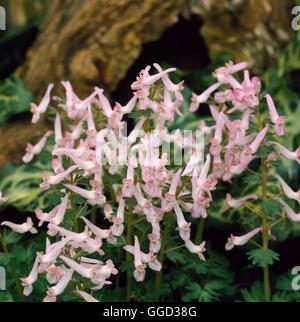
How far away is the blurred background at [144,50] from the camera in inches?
214

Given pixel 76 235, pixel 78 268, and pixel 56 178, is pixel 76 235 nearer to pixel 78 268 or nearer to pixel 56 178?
pixel 78 268

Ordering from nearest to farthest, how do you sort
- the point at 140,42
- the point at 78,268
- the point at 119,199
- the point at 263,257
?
the point at 78,268, the point at 263,257, the point at 119,199, the point at 140,42

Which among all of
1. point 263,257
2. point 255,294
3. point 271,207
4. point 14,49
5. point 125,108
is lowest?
point 255,294

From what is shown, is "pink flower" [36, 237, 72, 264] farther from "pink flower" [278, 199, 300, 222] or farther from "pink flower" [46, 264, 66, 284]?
"pink flower" [278, 199, 300, 222]

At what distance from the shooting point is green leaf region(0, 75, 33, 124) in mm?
5341

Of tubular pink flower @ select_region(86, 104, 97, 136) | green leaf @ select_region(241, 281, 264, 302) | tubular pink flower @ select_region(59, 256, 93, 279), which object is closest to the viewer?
tubular pink flower @ select_region(59, 256, 93, 279)

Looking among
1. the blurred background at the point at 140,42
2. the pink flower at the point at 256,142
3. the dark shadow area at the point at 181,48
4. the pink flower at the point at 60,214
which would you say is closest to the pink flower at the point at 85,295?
the pink flower at the point at 60,214

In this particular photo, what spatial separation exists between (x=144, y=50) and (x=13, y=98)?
1.14 meters

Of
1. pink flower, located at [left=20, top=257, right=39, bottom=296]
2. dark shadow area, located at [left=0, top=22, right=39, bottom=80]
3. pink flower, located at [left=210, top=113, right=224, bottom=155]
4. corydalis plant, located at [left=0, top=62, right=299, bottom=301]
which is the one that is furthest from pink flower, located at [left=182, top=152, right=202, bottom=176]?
dark shadow area, located at [left=0, top=22, right=39, bottom=80]

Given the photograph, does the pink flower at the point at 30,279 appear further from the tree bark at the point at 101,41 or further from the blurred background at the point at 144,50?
the tree bark at the point at 101,41

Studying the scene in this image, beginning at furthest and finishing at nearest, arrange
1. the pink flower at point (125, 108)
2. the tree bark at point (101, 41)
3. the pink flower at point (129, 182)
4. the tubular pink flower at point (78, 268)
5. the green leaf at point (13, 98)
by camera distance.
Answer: the tree bark at point (101, 41)
the green leaf at point (13, 98)
the pink flower at point (125, 108)
the pink flower at point (129, 182)
the tubular pink flower at point (78, 268)

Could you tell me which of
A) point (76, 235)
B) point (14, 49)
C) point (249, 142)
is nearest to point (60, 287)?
point (76, 235)

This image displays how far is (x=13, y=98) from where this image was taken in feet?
18.1
